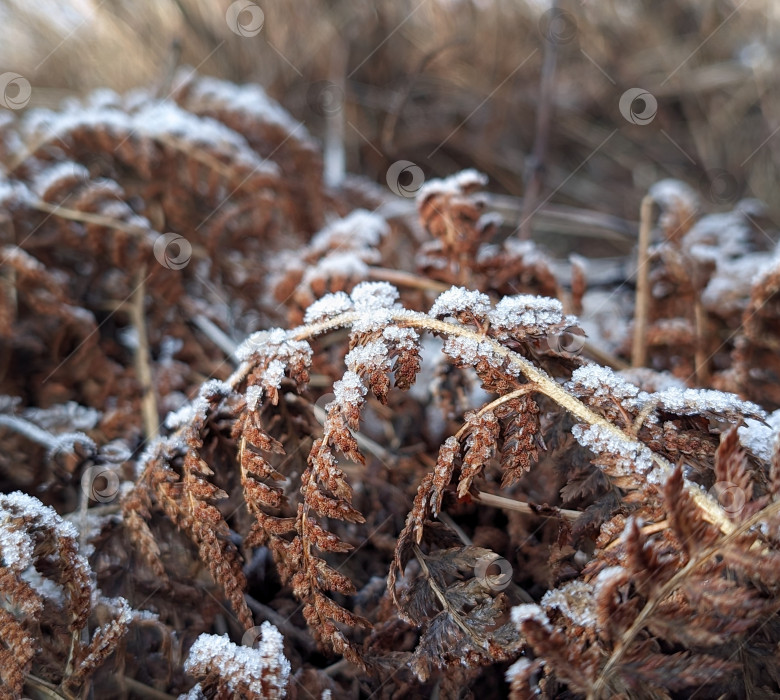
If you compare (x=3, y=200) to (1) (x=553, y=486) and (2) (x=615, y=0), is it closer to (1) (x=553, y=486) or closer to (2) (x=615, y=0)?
(1) (x=553, y=486)

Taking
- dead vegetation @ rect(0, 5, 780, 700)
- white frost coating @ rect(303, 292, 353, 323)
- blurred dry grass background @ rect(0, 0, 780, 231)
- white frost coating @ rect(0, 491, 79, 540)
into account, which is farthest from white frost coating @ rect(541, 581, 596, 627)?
blurred dry grass background @ rect(0, 0, 780, 231)

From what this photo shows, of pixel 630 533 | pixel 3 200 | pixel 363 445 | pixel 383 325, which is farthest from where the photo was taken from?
pixel 3 200

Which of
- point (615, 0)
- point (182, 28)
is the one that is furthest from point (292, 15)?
point (615, 0)

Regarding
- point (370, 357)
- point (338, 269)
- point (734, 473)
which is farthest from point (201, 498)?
point (734, 473)

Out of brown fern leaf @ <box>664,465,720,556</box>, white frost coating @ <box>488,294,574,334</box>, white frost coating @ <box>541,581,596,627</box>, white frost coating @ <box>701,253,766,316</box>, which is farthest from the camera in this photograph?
white frost coating @ <box>701,253,766,316</box>

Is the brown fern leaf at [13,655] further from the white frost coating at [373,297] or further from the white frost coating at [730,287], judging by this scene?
the white frost coating at [730,287]

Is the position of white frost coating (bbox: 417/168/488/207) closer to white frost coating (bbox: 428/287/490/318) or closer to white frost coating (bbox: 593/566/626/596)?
white frost coating (bbox: 428/287/490/318)
